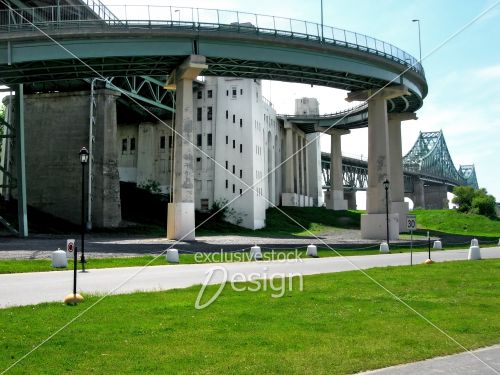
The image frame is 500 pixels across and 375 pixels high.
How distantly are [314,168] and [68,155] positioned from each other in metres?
60.4

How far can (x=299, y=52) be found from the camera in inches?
1610

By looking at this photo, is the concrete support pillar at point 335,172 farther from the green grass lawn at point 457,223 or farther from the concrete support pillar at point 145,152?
the concrete support pillar at point 145,152

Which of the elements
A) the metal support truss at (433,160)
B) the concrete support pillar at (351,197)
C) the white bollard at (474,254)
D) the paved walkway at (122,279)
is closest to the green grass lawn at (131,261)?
the paved walkway at (122,279)

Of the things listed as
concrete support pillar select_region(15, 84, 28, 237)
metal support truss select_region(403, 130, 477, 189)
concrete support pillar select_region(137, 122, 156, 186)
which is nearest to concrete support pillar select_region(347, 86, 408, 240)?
concrete support pillar select_region(15, 84, 28, 237)

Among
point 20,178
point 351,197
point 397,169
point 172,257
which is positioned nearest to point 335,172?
point 397,169

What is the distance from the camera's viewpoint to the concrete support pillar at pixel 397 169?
60062 millimetres

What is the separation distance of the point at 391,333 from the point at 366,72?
124 feet

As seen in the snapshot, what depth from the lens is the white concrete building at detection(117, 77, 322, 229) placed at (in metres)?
63.4

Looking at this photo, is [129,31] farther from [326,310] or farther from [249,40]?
[326,310]

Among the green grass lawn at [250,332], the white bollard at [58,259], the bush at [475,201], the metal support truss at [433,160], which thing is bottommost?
the green grass lawn at [250,332]

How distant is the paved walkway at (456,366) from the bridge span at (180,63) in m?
29.5

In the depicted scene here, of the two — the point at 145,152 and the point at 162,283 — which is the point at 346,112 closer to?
the point at 145,152

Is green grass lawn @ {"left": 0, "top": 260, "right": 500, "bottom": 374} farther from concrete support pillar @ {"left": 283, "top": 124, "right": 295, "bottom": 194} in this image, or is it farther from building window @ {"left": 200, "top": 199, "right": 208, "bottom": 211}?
concrete support pillar @ {"left": 283, "top": 124, "right": 295, "bottom": 194}

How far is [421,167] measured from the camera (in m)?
156
